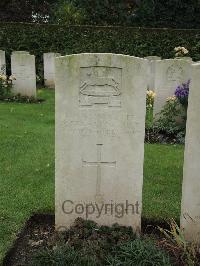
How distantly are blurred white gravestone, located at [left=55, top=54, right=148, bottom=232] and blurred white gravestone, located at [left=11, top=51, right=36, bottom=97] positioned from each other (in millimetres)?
8097

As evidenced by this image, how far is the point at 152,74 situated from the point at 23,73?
11.1ft

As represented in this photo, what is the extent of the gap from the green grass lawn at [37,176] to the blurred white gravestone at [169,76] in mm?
1443

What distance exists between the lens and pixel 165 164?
253 inches

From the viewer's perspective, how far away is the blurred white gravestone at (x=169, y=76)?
857 cm

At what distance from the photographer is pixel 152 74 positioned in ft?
41.3

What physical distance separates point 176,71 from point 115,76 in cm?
485

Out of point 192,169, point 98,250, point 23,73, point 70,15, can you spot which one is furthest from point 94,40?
point 98,250

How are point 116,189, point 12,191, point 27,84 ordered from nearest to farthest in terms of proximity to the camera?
point 116,189 → point 12,191 → point 27,84

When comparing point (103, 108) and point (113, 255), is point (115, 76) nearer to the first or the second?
point (103, 108)

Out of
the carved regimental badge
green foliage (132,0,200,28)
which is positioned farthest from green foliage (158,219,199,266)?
green foliage (132,0,200,28)

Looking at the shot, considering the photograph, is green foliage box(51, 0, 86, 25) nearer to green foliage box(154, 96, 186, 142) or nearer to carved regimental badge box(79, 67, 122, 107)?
green foliage box(154, 96, 186, 142)

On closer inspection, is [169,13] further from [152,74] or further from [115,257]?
[115,257]

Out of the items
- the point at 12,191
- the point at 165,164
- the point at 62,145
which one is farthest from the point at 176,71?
the point at 62,145

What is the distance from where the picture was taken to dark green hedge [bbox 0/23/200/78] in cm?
1570
